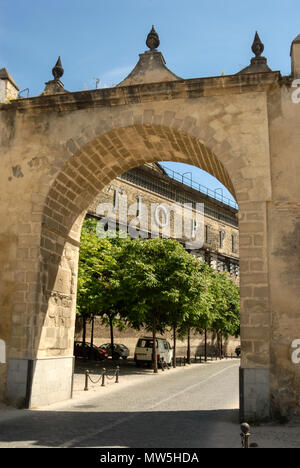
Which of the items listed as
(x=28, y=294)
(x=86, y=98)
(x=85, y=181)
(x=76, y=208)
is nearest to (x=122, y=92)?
(x=86, y=98)

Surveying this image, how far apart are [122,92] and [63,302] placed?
5435 mm

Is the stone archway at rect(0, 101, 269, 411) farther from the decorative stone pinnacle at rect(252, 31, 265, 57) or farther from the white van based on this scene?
the white van

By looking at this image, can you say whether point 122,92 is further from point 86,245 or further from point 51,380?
point 86,245

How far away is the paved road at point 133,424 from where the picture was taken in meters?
6.82

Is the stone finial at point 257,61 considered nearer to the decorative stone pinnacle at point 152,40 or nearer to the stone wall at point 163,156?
the stone wall at point 163,156

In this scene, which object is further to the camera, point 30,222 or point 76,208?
point 76,208

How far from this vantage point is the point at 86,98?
10.7m

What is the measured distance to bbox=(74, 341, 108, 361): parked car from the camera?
27891mm

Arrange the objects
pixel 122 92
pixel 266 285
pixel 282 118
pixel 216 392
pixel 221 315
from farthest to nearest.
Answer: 1. pixel 221 315
2. pixel 216 392
3. pixel 122 92
4. pixel 282 118
5. pixel 266 285

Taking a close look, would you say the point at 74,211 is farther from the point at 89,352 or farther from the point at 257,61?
the point at 89,352

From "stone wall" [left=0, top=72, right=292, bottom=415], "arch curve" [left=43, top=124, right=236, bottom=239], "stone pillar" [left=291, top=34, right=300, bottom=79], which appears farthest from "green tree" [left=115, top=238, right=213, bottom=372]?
"stone pillar" [left=291, top=34, right=300, bottom=79]

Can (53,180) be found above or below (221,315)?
above

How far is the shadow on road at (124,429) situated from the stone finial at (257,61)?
733 centimetres

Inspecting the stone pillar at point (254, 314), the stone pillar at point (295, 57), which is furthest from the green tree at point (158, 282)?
the stone pillar at point (295, 57)
